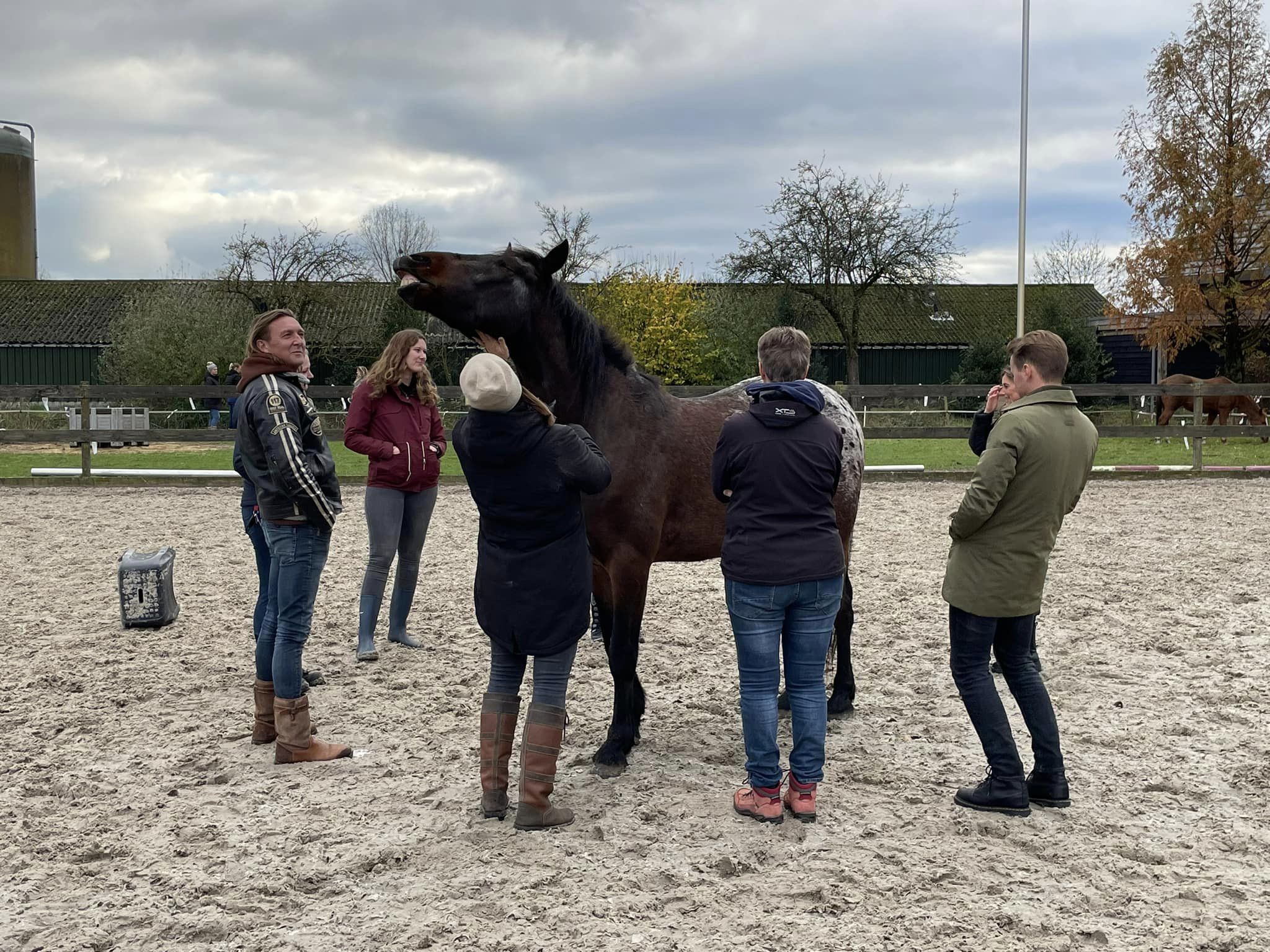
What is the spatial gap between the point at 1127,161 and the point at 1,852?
27.4 m

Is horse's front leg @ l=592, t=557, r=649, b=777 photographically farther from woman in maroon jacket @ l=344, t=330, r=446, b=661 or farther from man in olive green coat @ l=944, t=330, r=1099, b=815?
woman in maroon jacket @ l=344, t=330, r=446, b=661

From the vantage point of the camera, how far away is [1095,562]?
27.7ft

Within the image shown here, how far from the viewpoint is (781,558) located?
3.42 m

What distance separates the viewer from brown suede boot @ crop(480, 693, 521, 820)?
11.8ft

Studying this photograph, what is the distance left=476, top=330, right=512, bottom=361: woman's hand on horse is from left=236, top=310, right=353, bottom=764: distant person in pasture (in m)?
0.75

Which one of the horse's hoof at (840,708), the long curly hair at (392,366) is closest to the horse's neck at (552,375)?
the long curly hair at (392,366)

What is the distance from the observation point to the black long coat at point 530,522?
3.36 metres

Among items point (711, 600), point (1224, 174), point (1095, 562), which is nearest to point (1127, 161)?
point (1224, 174)

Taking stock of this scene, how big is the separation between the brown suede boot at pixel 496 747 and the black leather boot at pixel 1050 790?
75.0 inches

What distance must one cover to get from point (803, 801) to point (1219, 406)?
2043 centimetres

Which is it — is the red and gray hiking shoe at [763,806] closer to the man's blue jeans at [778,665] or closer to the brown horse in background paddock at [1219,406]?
the man's blue jeans at [778,665]

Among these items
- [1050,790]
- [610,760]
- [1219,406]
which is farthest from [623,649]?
[1219,406]

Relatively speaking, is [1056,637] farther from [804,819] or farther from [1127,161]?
[1127,161]

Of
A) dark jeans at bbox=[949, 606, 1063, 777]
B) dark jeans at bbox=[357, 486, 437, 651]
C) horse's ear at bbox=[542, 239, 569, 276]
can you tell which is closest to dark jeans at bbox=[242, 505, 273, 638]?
dark jeans at bbox=[357, 486, 437, 651]
